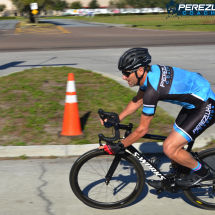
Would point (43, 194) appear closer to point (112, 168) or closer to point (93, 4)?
point (112, 168)

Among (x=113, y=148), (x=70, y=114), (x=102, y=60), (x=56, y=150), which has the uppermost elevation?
(x=113, y=148)

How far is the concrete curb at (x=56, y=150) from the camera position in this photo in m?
4.83

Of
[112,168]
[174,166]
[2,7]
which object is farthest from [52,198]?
[2,7]

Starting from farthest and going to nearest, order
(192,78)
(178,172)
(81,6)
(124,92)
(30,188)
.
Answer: (81,6)
(124,92)
(30,188)
(178,172)
(192,78)

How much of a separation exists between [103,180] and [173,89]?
1.42m

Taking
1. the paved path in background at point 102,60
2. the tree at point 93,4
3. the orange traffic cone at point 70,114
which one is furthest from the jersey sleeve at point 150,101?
the tree at point 93,4

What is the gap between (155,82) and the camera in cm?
291

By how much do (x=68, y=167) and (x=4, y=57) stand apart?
37.7 ft

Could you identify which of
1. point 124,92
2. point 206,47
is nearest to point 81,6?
point 206,47

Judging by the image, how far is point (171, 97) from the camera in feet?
9.84

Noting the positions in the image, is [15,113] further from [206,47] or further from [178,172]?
[206,47]

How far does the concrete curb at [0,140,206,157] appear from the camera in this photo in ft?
15.8

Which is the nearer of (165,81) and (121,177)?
(165,81)

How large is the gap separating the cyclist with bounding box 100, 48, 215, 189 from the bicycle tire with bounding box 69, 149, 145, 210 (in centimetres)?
28
